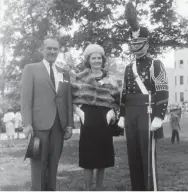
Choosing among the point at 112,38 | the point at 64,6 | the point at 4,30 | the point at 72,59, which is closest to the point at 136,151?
the point at 112,38

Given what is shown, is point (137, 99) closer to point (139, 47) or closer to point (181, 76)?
point (139, 47)

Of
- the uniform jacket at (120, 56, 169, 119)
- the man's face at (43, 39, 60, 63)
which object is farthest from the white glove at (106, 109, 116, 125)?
the man's face at (43, 39, 60, 63)

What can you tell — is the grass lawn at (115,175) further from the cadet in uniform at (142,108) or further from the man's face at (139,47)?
the man's face at (139,47)

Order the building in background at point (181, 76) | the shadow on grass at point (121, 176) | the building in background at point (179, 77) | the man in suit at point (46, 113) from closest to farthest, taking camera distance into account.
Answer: the man in suit at point (46, 113) → the shadow on grass at point (121, 176) → the building in background at point (181, 76) → the building in background at point (179, 77)

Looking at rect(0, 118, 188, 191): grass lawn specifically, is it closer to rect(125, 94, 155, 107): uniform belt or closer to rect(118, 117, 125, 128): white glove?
rect(118, 117, 125, 128): white glove

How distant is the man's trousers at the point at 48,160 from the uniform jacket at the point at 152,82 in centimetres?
85

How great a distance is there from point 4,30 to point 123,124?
18.3 m

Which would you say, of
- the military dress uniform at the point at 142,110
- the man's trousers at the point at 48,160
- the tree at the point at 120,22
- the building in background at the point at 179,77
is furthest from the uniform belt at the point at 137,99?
the building in background at the point at 179,77

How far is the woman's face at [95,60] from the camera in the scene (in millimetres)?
4785

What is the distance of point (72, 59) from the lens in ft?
47.2

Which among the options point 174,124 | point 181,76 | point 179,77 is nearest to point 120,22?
point 174,124

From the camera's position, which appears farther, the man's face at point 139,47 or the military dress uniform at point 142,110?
the man's face at point 139,47

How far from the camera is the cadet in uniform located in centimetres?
433

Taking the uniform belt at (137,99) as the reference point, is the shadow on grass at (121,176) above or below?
below
